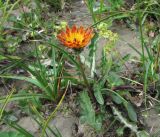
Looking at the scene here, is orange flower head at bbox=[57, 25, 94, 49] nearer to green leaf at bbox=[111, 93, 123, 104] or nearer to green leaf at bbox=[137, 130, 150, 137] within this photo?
green leaf at bbox=[111, 93, 123, 104]

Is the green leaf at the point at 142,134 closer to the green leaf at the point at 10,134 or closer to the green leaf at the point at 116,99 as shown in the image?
the green leaf at the point at 116,99


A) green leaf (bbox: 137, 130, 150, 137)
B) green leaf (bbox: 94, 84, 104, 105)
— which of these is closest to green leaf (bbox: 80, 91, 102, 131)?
green leaf (bbox: 94, 84, 104, 105)

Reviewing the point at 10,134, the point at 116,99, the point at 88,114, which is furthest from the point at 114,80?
the point at 10,134

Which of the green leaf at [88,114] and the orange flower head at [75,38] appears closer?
the orange flower head at [75,38]

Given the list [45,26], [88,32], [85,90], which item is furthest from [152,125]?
[45,26]

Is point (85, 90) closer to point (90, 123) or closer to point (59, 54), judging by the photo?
point (90, 123)

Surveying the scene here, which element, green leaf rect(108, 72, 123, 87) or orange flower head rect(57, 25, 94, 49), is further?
green leaf rect(108, 72, 123, 87)

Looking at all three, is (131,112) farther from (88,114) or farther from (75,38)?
(75,38)

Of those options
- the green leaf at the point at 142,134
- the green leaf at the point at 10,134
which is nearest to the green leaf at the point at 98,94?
the green leaf at the point at 142,134
